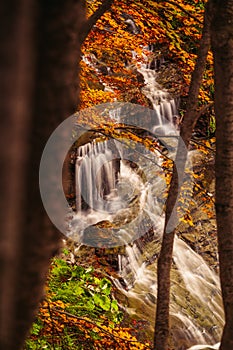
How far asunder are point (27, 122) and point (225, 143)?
1.77 meters

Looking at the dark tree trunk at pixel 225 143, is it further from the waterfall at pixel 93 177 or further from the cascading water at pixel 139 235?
the waterfall at pixel 93 177

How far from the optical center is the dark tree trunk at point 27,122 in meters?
0.53

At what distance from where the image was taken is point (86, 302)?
5391 mm

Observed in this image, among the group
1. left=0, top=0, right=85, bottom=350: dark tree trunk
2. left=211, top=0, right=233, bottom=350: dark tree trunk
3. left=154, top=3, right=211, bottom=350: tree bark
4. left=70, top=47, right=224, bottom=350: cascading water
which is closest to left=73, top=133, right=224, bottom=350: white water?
left=70, top=47, right=224, bottom=350: cascading water

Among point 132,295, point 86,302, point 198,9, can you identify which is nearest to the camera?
point 86,302

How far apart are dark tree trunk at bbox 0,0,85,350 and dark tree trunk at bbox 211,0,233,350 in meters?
1.55

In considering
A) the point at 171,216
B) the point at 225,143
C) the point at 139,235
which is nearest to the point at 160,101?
the point at 139,235

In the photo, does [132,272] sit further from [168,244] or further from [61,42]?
[61,42]

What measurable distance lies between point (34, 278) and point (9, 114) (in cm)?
27

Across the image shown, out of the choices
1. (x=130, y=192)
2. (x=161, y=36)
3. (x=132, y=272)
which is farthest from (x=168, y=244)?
(x=130, y=192)

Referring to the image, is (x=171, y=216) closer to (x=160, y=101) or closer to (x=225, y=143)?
(x=225, y=143)

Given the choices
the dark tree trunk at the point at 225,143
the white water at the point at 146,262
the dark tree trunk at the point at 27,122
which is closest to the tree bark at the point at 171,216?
the dark tree trunk at the point at 225,143

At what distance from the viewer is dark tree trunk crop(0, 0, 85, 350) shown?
534mm

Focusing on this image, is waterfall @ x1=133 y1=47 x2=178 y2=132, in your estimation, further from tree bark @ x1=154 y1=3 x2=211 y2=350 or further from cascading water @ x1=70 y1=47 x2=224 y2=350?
tree bark @ x1=154 y1=3 x2=211 y2=350
